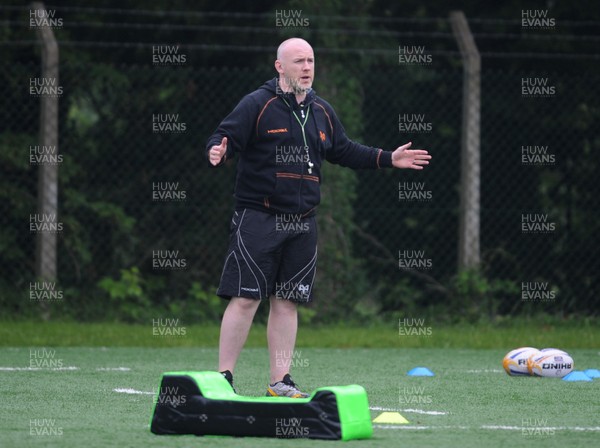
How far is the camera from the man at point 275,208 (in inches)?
239

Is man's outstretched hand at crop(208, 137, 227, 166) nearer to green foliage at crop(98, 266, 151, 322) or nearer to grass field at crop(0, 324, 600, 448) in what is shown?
grass field at crop(0, 324, 600, 448)

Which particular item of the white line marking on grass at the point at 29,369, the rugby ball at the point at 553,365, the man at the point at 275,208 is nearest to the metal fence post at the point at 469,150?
the rugby ball at the point at 553,365

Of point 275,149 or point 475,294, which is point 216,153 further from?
point 475,294

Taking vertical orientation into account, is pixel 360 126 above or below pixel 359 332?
above

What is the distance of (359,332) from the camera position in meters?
10.4

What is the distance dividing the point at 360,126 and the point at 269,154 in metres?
4.92

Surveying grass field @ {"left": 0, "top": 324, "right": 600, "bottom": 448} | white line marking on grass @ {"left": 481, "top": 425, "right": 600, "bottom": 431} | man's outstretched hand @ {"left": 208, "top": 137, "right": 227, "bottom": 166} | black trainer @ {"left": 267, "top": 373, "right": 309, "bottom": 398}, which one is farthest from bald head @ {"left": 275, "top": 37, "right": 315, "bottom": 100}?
white line marking on grass @ {"left": 481, "top": 425, "right": 600, "bottom": 431}

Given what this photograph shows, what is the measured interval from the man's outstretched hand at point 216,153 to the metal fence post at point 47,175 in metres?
4.80

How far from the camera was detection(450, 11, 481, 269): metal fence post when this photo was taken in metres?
10.9

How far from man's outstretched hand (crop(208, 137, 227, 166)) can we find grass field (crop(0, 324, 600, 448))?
49.5 inches

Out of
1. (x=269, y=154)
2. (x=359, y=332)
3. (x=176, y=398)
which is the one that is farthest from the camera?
(x=359, y=332)

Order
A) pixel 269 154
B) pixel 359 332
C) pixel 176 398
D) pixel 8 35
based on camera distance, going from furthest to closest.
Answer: pixel 8 35 → pixel 359 332 → pixel 269 154 → pixel 176 398

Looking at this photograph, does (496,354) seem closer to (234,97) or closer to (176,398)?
(234,97)

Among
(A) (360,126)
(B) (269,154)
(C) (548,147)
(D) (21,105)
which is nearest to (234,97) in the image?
(A) (360,126)
